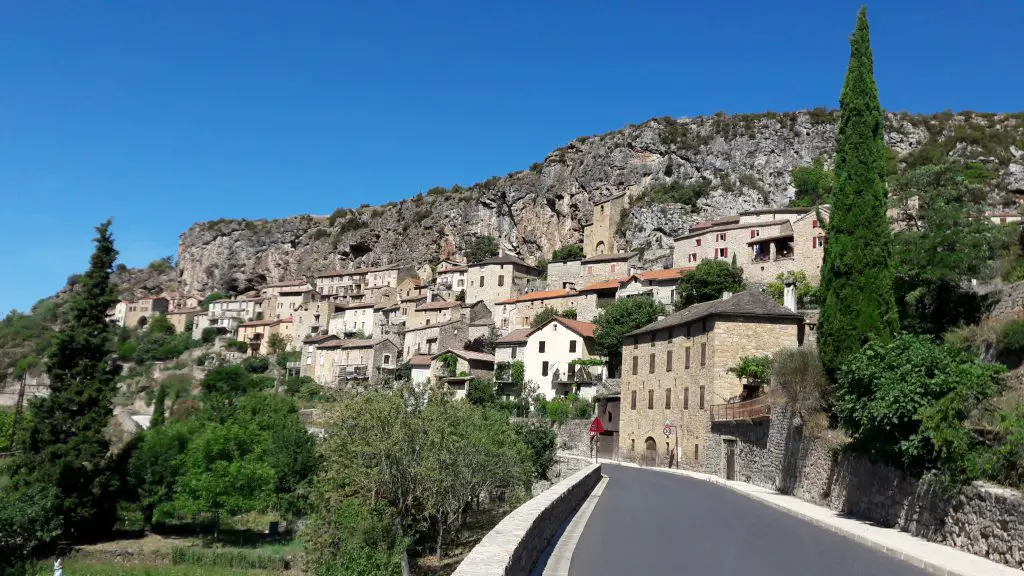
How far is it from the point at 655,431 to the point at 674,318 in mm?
6969

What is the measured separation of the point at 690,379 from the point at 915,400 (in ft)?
77.9

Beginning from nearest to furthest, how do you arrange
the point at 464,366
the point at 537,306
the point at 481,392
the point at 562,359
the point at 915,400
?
the point at 915,400 < the point at 481,392 < the point at 562,359 < the point at 464,366 < the point at 537,306

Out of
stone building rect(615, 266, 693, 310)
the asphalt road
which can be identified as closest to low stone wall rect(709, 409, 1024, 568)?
the asphalt road

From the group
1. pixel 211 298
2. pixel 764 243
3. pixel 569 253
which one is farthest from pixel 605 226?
pixel 211 298

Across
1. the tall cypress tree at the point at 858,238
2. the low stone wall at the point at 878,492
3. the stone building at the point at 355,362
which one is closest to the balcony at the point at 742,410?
the low stone wall at the point at 878,492

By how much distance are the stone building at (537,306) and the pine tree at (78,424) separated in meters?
42.7

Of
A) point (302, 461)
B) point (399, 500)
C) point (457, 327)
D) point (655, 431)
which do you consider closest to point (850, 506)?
point (399, 500)

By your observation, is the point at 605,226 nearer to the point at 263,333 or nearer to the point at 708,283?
the point at 708,283

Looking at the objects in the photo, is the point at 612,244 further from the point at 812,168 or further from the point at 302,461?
the point at 302,461

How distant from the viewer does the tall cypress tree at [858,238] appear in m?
21.5

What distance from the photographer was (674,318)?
42.1m

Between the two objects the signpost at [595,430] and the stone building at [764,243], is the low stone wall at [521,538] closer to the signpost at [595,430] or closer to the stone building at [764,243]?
the signpost at [595,430]

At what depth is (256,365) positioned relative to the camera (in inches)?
3637

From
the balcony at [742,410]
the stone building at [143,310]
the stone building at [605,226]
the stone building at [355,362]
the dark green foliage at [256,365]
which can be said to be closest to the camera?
the balcony at [742,410]
